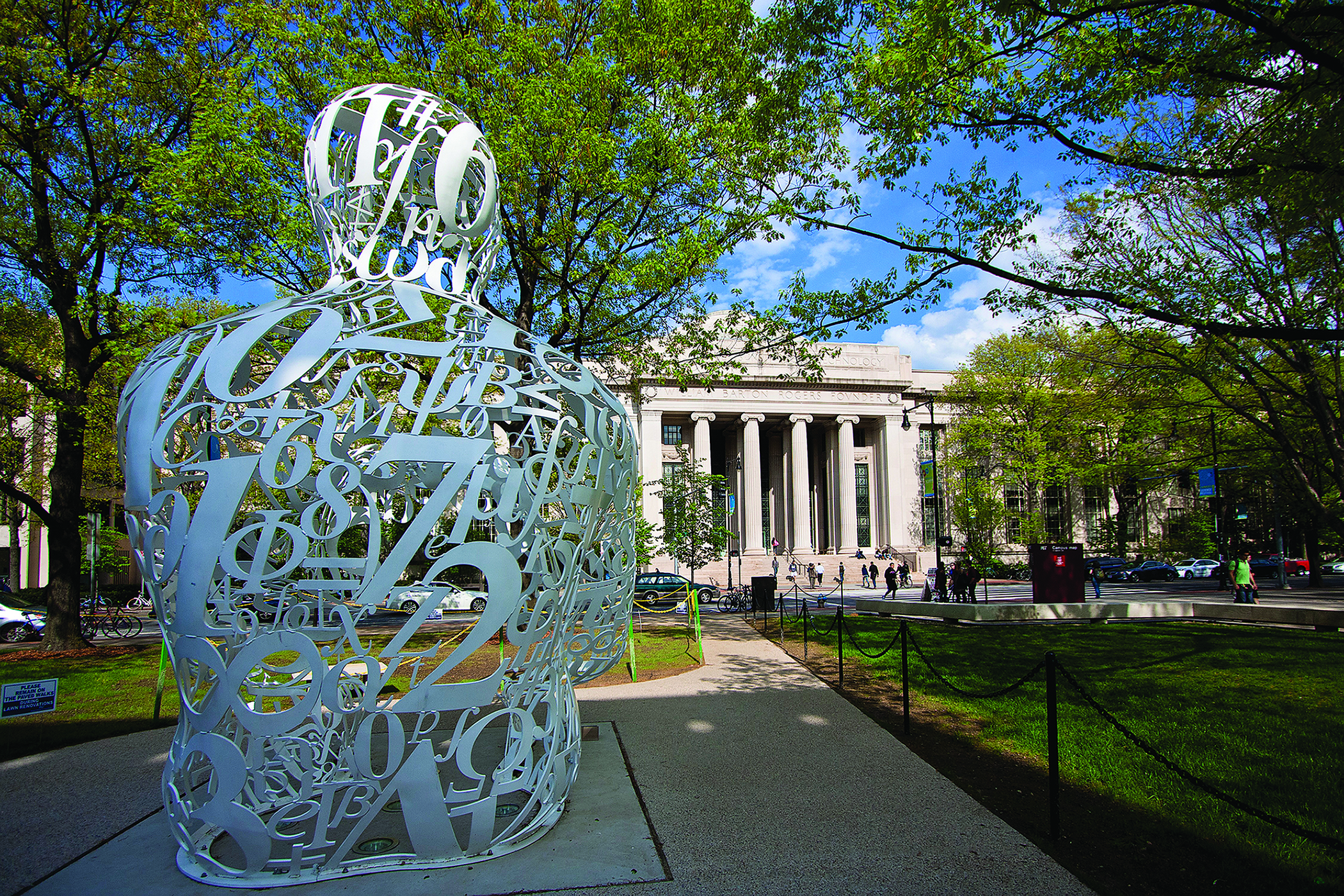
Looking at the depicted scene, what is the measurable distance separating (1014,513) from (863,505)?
1119 cm

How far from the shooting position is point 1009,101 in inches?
412

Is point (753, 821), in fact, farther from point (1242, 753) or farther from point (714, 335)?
point (714, 335)

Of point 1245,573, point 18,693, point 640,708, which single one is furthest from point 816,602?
point 18,693

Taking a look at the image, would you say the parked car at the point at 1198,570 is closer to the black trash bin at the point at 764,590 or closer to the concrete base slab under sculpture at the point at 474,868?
the black trash bin at the point at 764,590

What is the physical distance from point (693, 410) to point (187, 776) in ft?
148

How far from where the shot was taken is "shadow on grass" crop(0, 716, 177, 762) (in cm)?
811

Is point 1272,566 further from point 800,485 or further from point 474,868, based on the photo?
point 474,868

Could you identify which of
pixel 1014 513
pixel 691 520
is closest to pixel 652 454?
pixel 691 520

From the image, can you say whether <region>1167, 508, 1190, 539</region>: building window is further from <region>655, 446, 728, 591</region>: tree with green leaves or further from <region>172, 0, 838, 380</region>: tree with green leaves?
<region>172, 0, 838, 380</region>: tree with green leaves

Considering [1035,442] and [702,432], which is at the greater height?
[702,432]

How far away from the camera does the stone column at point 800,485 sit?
4978 cm

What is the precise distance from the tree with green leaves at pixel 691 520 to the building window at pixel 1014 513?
2475 centimetres

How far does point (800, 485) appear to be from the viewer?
50438 mm

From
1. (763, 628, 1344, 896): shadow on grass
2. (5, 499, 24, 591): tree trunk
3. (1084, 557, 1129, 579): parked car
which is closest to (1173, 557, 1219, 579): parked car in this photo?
(1084, 557, 1129, 579): parked car
